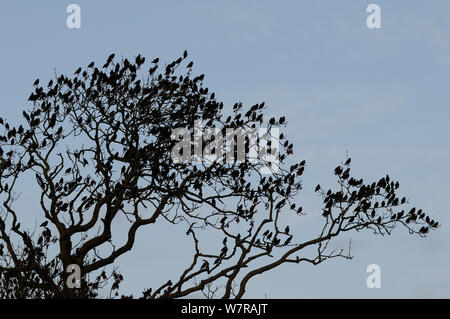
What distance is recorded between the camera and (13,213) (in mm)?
17297

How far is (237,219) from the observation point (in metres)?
17.2
